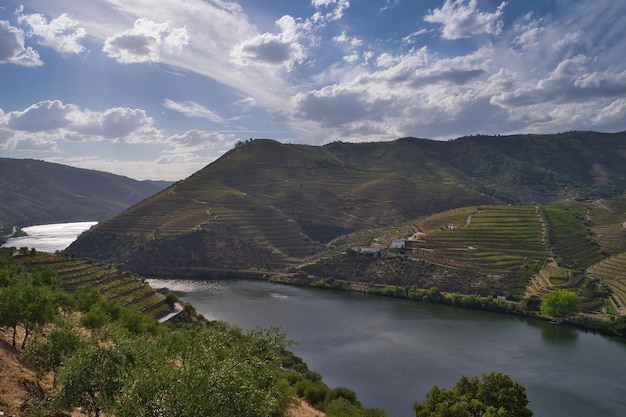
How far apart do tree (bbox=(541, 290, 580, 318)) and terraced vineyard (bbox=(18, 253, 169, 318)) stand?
217 ft

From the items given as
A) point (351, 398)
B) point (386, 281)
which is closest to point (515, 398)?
point (351, 398)

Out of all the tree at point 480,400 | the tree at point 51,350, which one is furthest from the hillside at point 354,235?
the tree at point 51,350

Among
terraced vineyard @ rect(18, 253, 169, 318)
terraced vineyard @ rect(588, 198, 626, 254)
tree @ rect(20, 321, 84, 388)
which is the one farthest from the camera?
terraced vineyard @ rect(588, 198, 626, 254)

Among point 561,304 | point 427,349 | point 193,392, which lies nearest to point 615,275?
point 561,304

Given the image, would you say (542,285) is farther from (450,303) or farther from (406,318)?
(406,318)

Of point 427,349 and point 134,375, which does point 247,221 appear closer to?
point 427,349

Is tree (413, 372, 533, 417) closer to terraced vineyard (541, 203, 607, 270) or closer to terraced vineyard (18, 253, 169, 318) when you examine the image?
terraced vineyard (18, 253, 169, 318)

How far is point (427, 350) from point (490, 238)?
193ft

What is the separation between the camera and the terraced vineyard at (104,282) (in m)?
66.8

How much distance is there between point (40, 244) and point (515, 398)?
207m

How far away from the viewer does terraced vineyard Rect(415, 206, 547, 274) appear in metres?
104

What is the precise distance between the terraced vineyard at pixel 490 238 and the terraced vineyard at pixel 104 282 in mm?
70304

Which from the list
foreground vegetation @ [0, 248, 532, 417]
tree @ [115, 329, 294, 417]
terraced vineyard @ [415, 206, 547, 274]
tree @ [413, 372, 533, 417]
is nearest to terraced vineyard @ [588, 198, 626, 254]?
terraced vineyard @ [415, 206, 547, 274]

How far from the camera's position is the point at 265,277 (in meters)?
125
